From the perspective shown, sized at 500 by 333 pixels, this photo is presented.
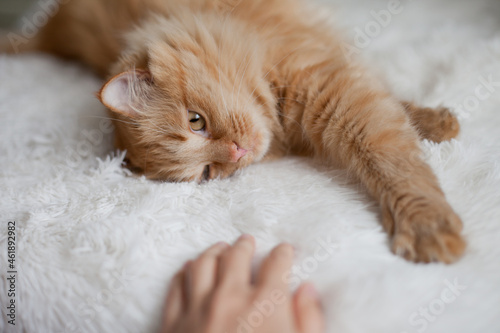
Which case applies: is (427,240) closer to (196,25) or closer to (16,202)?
(196,25)

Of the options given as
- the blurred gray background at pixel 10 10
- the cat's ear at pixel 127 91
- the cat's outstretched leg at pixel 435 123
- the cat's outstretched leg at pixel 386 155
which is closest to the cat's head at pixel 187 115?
the cat's ear at pixel 127 91

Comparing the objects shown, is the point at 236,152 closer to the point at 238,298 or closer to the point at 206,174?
the point at 206,174

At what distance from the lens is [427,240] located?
0.83 m

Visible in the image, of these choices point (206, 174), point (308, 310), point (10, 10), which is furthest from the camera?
point (10, 10)

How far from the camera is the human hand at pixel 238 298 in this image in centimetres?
72

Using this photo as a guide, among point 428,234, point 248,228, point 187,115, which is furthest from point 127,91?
point 428,234

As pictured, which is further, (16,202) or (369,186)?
(16,202)

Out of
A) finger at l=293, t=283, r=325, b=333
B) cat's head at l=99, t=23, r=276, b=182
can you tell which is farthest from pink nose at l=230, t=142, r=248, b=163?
finger at l=293, t=283, r=325, b=333

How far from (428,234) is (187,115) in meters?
0.81

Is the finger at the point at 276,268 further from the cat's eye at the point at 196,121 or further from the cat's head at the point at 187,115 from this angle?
the cat's eye at the point at 196,121

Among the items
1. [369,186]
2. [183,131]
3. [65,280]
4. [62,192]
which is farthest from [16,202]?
[369,186]

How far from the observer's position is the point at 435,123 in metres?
1.20

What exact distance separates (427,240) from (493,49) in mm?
1118

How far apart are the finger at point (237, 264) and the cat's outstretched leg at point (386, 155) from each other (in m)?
0.36
